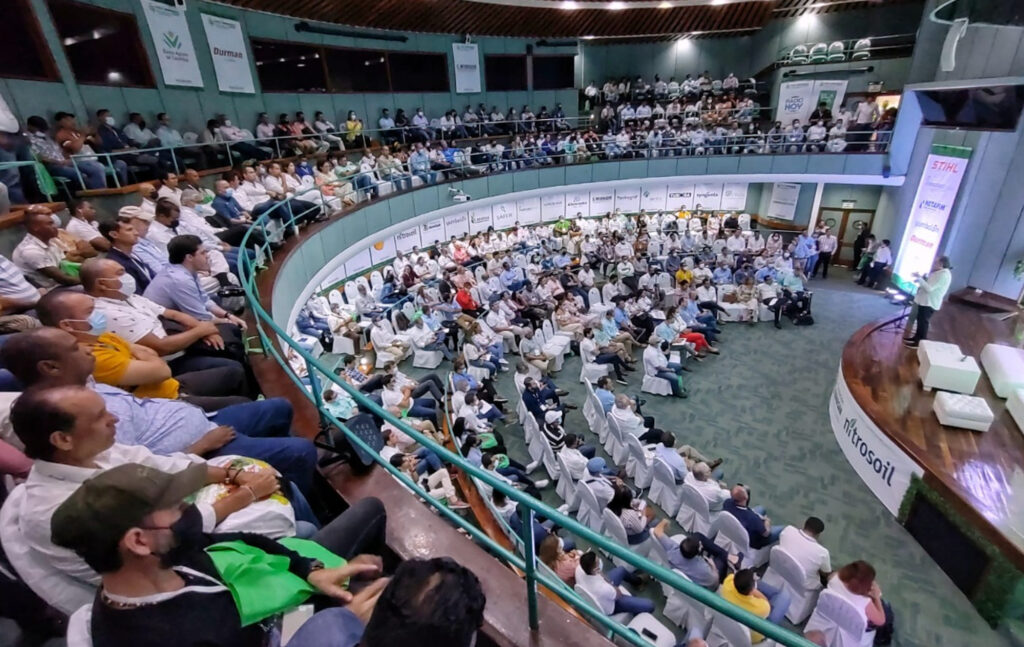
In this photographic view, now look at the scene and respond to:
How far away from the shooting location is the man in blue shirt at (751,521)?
4.89 meters

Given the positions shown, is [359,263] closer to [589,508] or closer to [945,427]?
[589,508]

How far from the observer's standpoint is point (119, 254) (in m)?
3.31

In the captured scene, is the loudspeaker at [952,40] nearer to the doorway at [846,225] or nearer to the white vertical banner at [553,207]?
the doorway at [846,225]

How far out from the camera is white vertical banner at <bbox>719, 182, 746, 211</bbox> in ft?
57.7

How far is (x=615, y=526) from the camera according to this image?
492 cm

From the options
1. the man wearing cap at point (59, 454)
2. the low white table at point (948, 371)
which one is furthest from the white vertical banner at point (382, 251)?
the man wearing cap at point (59, 454)

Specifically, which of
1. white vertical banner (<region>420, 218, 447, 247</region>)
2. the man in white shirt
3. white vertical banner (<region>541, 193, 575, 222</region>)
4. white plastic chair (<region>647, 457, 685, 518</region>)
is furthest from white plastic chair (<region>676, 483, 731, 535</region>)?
white vertical banner (<region>541, 193, 575, 222</region>)

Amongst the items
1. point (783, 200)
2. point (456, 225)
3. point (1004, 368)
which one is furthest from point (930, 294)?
point (456, 225)

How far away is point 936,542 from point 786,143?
12849 millimetres

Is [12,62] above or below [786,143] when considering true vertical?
above

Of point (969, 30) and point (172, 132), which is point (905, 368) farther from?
point (172, 132)

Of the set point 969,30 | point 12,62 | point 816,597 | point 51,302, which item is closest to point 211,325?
point 51,302

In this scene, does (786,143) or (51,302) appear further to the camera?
(786,143)

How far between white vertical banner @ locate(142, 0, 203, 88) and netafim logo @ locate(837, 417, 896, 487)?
1305cm
